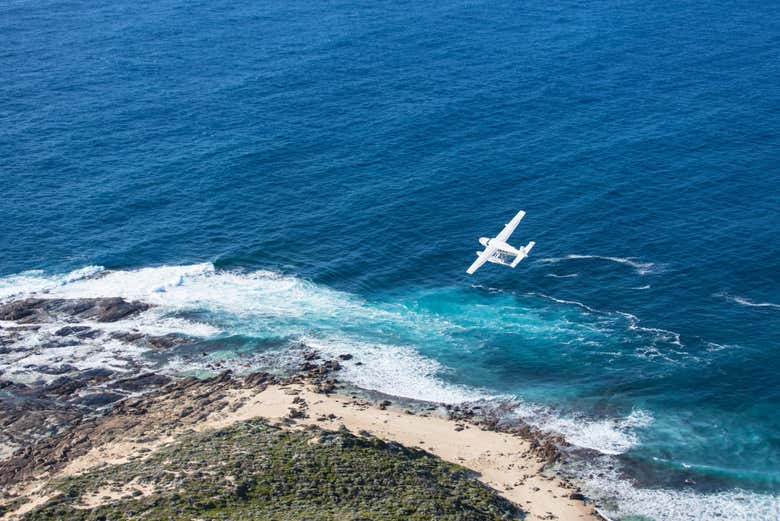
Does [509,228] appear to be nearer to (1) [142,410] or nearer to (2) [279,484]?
(1) [142,410]

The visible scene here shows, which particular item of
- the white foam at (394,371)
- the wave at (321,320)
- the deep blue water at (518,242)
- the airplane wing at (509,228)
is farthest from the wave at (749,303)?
the white foam at (394,371)

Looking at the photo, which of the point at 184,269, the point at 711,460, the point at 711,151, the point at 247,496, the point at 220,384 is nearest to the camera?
the point at 247,496

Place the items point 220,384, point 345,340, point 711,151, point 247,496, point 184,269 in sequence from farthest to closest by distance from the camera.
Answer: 1. point 711,151
2. point 184,269
3. point 345,340
4. point 220,384
5. point 247,496

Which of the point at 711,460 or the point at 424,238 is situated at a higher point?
the point at 424,238

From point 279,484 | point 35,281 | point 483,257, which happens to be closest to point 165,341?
point 35,281

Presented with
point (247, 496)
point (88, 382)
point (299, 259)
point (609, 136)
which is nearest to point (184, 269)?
point (299, 259)

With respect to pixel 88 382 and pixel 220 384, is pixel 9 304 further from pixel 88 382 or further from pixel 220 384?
pixel 220 384
